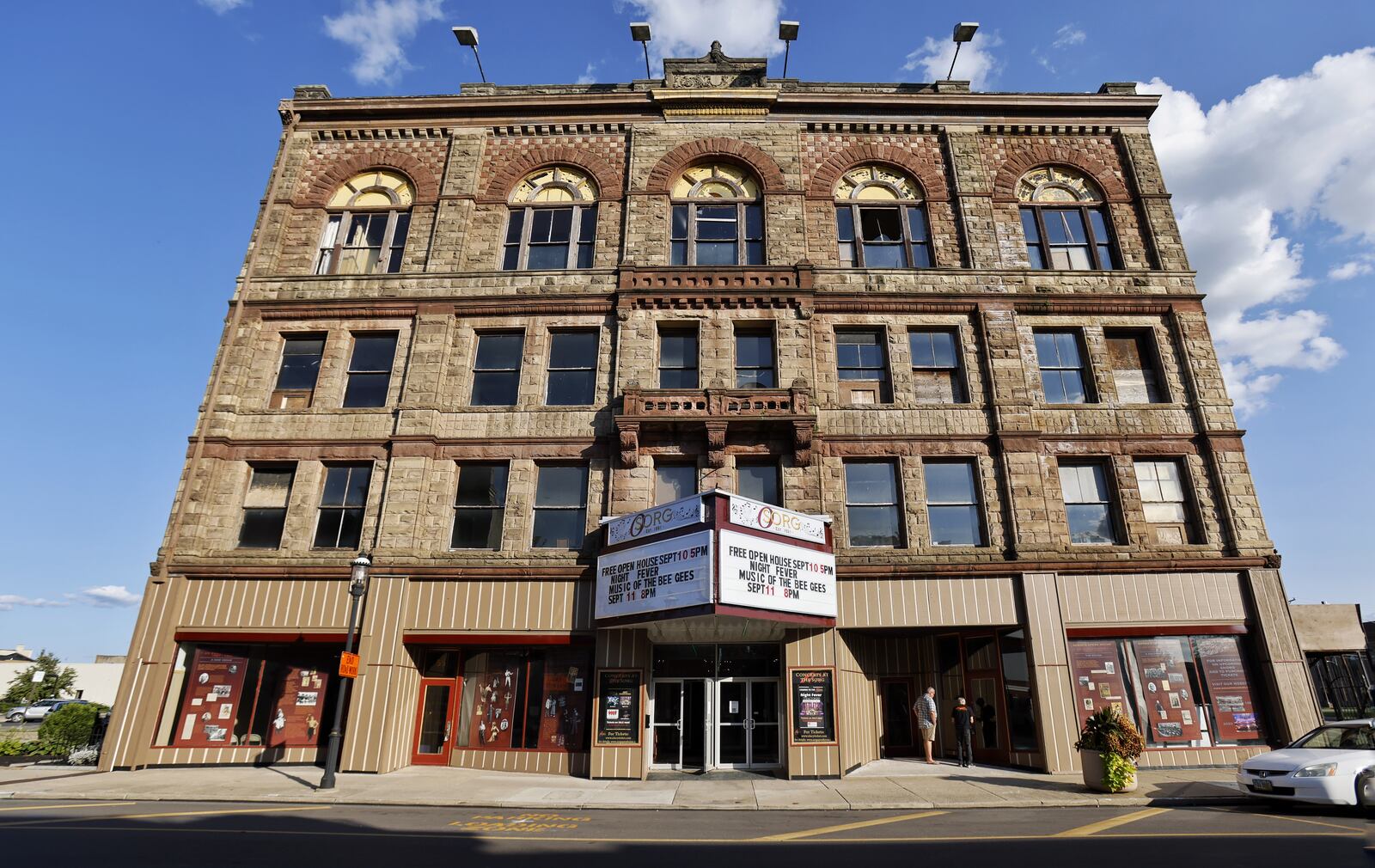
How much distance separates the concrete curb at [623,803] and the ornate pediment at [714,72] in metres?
22.4

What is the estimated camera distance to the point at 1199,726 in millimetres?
17469

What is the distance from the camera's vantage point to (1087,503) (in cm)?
1953

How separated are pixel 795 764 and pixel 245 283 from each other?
22.1 m

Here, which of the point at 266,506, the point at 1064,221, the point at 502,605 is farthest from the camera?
the point at 1064,221

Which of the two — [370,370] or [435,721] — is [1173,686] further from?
[370,370]

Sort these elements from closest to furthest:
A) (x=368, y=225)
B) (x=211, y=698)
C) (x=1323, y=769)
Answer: (x=1323, y=769) < (x=211, y=698) < (x=368, y=225)

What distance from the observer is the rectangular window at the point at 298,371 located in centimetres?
2131

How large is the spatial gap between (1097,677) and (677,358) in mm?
14579

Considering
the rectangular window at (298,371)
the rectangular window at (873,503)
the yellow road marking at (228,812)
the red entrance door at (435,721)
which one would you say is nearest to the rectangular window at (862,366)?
the rectangular window at (873,503)

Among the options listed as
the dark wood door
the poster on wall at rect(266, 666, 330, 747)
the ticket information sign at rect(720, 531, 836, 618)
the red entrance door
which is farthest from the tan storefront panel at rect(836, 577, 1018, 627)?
the poster on wall at rect(266, 666, 330, 747)

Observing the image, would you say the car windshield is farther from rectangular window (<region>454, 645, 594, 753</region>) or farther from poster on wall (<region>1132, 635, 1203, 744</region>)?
rectangular window (<region>454, 645, 594, 753</region>)

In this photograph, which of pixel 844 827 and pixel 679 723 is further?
pixel 679 723

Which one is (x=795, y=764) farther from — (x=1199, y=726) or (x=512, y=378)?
(x=512, y=378)

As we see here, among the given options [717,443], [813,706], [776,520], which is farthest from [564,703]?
[717,443]
